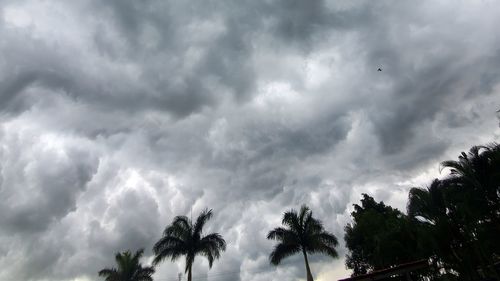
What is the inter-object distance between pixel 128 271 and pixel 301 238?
24.0 m

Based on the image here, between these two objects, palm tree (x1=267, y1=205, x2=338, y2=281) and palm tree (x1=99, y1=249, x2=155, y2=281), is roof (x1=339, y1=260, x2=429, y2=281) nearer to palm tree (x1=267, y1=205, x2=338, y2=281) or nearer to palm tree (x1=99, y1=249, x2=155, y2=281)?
palm tree (x1=267, y1=205, x2=338, y2=281)

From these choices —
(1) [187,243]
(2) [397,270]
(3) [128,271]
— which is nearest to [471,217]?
(2) [397,270]

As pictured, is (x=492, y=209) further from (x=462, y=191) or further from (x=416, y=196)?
(x=416, y=196)

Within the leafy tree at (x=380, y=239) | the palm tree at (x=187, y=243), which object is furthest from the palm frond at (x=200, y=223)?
the leafy tree at (x=380, y=239)

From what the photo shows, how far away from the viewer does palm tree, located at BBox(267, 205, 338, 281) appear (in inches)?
1272

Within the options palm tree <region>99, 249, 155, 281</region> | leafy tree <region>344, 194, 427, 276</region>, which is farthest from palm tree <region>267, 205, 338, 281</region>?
palm tree <region>99, 249, 155, 281</region>

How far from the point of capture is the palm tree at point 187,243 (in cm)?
3222

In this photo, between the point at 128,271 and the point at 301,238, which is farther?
the point at 128,271

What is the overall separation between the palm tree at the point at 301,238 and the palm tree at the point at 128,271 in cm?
1958

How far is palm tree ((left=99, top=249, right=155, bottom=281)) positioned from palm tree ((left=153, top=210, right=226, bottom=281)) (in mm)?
13311

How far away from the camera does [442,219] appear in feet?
77.7

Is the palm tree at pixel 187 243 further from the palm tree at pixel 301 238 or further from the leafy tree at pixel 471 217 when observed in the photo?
the leafy tree at pixel 471 217

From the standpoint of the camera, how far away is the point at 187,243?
32.7 m

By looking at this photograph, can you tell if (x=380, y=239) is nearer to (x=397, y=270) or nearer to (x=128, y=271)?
(x=397, y=270)
